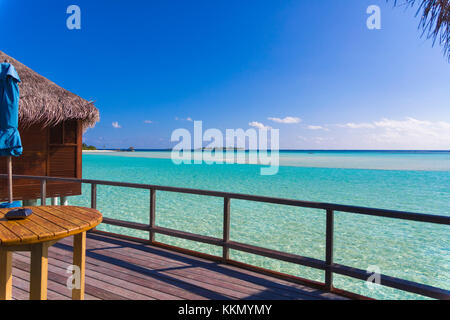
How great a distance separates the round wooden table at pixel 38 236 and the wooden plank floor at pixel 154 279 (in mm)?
710

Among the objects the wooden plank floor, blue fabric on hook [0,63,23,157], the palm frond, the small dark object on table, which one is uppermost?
the palm frond

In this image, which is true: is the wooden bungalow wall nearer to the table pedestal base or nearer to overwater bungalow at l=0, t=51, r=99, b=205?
overwater bungalow at l=0, t=51, r=99, b=205

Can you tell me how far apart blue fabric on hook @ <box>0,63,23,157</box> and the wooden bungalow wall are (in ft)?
21.5

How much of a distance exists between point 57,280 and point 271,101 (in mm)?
60026

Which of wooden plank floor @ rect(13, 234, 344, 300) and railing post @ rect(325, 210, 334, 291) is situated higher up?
railing post @ rect(325, 210, 334, 291)

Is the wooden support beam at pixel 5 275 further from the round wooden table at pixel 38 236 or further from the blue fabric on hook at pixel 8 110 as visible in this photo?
the blue fabric on hook at pixel 8 110

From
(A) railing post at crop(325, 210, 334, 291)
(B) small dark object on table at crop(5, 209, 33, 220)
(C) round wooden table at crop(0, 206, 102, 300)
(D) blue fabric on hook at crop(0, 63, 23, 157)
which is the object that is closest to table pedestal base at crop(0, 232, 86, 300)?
A: (C) round wooden table at crop(0, 206, 102, 300)

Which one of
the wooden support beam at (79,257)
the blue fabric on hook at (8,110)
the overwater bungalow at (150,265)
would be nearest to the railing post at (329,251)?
the overwater bungalow at (150,265)

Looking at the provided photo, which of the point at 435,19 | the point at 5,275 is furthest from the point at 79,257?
the point at 435,19

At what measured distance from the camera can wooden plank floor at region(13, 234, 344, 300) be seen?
2529 mm

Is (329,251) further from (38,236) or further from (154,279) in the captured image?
(38,236)

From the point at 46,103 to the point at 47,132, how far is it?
112 cm
